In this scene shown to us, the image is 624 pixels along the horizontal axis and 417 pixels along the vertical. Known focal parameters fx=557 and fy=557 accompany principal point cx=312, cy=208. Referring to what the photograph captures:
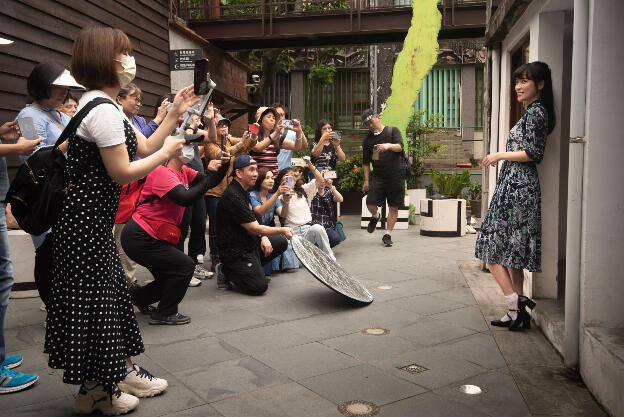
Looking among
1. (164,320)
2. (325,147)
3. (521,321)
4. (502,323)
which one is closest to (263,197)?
(164,320)

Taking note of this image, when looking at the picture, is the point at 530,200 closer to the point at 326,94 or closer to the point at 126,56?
the point at 126,56

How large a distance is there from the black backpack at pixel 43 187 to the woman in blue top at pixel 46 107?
723 mm

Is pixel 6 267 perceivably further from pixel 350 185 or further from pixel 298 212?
pixel 350 185

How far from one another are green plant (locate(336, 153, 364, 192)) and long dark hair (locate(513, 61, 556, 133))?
28.7 ft

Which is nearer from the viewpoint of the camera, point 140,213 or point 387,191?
point 140,213

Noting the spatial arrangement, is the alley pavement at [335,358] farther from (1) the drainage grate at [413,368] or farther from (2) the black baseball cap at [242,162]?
(2) the black baseball cap at [242,162]

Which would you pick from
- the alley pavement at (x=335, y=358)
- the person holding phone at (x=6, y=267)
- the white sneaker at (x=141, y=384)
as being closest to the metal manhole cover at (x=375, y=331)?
the alley pavement at (x=335, y=358)

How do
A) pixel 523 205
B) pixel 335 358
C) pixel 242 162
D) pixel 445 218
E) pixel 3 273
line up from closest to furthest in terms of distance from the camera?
pixel 3 273 < pixel 335 358 < pixel 523 205 < pixel 242 162 < pixel 445 218

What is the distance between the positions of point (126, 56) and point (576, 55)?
2525mm

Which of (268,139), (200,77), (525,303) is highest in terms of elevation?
(200,77)

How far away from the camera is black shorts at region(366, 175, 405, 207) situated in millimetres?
8617

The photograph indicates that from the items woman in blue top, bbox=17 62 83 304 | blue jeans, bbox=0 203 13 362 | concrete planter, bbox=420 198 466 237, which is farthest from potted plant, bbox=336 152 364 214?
blue jeans, bbox=0 203 13 362

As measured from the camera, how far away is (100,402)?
2887mm

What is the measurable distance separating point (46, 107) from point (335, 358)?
9.07 ft
